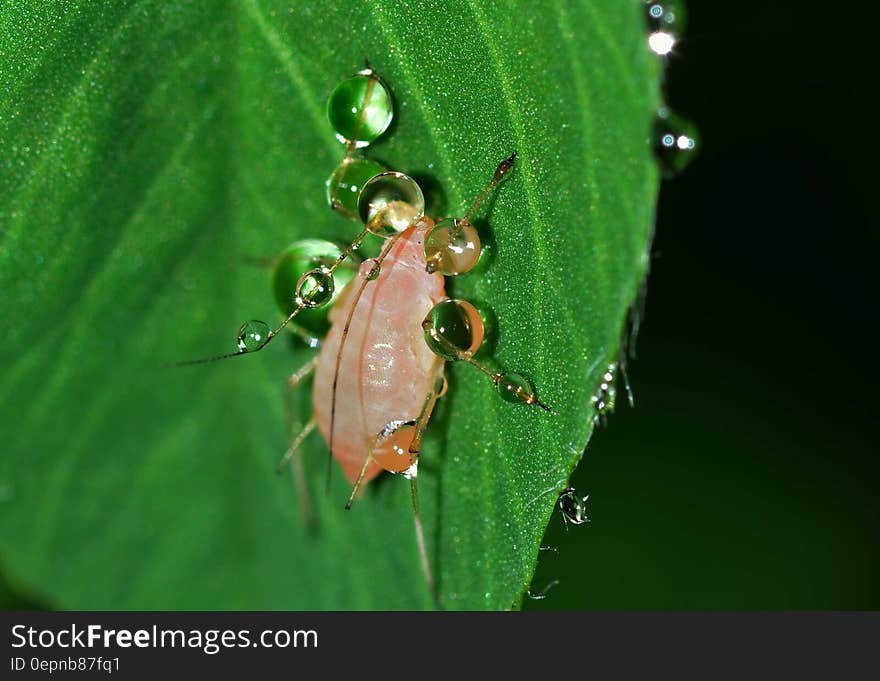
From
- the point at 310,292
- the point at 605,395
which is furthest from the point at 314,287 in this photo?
the point at 605,395

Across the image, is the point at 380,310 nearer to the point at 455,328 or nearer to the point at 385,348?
the point at 385,348

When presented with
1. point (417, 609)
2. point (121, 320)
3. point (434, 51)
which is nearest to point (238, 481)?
point (121, 320)

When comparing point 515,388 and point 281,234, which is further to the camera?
point 281,234

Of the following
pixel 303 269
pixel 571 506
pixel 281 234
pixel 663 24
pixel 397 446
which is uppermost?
pixel 663 24

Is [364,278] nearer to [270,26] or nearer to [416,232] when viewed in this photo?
[416,232]

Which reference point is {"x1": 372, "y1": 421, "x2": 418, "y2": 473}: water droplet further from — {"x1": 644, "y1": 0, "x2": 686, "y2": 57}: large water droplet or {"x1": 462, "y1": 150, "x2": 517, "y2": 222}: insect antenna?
{"x1": 644, "y1": 0, "x2": 686, "y2": 57}: large water droplet

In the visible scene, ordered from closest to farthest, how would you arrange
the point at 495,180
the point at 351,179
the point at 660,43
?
the point at 495,180 < the point at 351,179 < the point at 660,43

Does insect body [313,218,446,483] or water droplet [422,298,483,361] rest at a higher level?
insect body [313,218,446,483]

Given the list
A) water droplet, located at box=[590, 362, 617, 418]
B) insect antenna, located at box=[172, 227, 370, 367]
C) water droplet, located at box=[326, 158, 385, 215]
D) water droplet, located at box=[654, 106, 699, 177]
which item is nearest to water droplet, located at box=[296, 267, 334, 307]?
insect antenna, located at box=[172, 227, 370, 367]
